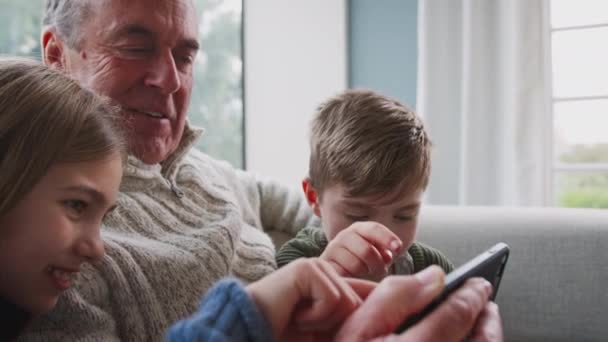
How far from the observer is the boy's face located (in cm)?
112

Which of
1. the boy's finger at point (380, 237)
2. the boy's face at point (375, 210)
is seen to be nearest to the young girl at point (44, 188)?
the boy's finger at point (380, 237)

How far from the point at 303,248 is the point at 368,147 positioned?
24 centimetres

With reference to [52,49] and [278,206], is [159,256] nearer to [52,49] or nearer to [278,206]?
[52,49]

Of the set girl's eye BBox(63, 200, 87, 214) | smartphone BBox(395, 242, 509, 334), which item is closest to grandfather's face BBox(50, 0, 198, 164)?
girl's eye BBox(63, 200, 87, 214)

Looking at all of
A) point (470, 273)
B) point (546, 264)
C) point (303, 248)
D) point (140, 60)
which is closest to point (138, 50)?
point (140, 60)

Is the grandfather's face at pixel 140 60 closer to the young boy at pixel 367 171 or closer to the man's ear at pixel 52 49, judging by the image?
the man's ear at pixel 52 49

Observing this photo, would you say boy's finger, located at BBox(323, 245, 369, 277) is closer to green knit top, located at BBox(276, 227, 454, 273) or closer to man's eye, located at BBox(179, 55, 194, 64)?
green knit top, located at BBox(276, 227, 454, 273)

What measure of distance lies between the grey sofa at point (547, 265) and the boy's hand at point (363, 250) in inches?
28.0

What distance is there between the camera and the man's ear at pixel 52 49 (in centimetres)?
108

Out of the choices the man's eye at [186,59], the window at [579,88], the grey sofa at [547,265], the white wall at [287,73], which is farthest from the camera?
the white wall at [287,73]

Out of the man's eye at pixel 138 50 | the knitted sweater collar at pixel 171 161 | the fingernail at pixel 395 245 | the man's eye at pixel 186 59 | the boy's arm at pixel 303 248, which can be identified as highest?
the man's eye at pixel 138 50

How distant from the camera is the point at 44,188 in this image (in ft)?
2.36

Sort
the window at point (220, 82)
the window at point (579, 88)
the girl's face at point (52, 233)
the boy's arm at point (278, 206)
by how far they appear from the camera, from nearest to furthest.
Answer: the girl's face at point (52, 233) → the boy's arm at point (278, 206) → the window at point (579, 88) → the window at point (220, 82)

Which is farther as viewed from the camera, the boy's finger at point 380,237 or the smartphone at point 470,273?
the boy's finger at point 380,237
